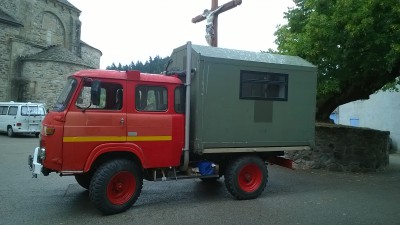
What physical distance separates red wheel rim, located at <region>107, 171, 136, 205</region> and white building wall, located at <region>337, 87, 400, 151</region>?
23745 mm

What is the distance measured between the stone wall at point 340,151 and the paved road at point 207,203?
1951 mm

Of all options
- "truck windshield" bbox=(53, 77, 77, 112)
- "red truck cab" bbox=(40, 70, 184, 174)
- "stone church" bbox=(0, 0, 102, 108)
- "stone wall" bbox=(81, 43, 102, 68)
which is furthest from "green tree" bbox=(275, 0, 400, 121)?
"stone wall" bbox=(81, 43, 102, 68)

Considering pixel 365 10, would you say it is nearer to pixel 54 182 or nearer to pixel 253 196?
pixel 253 196

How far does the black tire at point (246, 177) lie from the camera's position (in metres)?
7.82

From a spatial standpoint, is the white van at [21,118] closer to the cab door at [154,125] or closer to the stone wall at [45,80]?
the stone wall at [45,80]

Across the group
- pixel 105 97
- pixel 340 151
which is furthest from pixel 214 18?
pixel 105 97

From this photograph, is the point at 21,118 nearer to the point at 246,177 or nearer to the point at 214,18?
the point at 214,18

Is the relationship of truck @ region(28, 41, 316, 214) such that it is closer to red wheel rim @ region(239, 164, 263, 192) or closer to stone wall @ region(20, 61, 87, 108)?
red wheel rim @ region(239, 164, 263, 192)

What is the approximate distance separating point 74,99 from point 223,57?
9.71 feet

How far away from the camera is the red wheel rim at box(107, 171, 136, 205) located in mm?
6680

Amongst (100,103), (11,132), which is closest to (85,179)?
(100,103)

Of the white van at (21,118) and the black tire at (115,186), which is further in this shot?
the white van at (21,118)

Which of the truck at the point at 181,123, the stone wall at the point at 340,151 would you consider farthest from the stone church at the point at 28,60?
the truck at the point at 181,123

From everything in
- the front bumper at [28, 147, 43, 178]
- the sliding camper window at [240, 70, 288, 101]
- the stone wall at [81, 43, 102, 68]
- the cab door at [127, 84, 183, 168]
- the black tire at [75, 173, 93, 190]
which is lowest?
the black tire at [75, 173, 93, 190]
